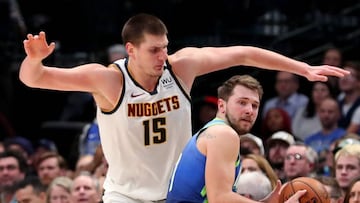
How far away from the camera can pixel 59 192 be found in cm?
1095

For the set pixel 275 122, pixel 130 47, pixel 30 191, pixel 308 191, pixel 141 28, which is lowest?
pixel 30 191

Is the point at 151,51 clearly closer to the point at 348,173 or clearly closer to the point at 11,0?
the point at 348,173

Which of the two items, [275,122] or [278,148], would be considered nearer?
[278,148]

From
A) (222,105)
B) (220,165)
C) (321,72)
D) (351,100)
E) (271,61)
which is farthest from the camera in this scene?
(351,100)

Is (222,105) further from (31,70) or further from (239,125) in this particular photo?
(31,70)

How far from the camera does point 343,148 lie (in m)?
10.3

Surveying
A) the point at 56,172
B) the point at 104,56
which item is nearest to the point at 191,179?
the point at 56,172

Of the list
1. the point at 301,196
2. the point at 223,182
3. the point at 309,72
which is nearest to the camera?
the point at 223,182

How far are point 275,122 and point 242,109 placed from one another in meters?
5.36

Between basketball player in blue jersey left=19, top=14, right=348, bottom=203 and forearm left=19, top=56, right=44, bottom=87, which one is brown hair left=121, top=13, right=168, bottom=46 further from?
forearm left=19, top=56, right=44, bottom=87

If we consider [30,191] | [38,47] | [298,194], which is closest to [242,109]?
[298,194]

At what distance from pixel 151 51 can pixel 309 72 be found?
1.20 m

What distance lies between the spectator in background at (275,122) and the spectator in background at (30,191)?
283 centimetres

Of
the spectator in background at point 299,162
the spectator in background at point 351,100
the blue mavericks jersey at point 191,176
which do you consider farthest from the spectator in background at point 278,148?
the blue mavericks jersey at point 191,176
